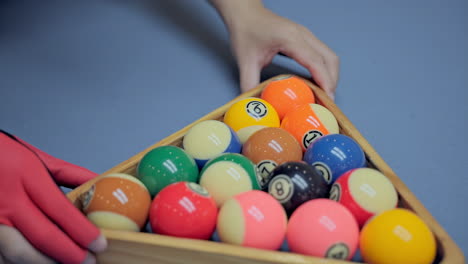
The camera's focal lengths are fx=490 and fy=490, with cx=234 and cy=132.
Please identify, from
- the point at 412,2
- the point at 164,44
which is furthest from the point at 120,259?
the point at 412,2

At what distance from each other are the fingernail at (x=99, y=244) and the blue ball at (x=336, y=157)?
48cm

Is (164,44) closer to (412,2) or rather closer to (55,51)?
(55,51)

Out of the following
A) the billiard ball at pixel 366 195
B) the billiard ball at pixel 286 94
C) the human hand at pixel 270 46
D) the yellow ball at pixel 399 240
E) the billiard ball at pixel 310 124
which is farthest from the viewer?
the human hand at pixel 270 46

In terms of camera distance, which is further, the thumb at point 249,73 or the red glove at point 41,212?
the thumb at point 249,73

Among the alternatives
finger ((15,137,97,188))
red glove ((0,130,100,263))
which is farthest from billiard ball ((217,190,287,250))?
finger ((15,137,97,188))

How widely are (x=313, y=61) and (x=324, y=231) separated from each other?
0.66m

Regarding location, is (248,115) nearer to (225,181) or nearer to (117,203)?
(225,181)

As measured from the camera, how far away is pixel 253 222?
91 cm

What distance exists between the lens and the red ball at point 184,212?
3.05ft

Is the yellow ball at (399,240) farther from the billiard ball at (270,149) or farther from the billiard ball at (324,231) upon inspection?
the billiard ball at (270,149)

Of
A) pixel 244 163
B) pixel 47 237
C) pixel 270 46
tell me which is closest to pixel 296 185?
pixel 244 163

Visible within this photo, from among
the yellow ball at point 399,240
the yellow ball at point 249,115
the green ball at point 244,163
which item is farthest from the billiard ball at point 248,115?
the yellow ball at point 399,240

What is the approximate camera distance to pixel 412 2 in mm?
1970

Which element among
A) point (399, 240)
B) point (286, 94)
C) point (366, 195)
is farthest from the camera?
point (286, 94)
